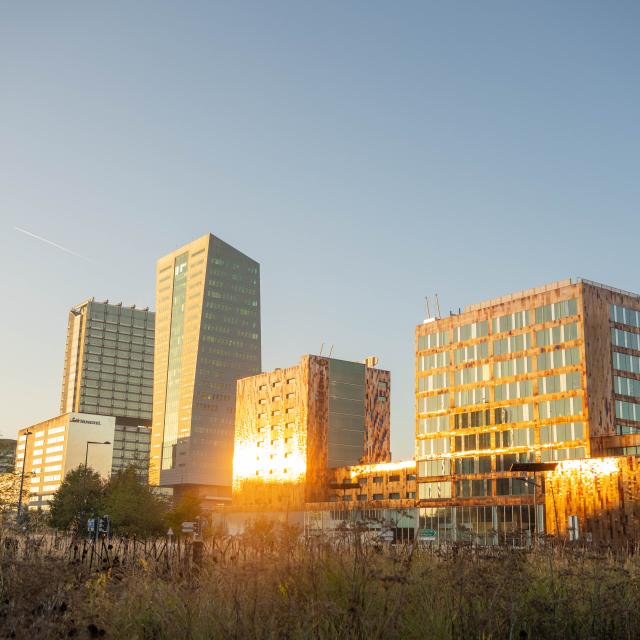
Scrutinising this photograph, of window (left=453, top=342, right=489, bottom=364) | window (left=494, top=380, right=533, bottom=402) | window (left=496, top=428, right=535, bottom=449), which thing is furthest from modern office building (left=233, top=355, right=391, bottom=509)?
window (left=494, top=380, right=533, bottom=402)

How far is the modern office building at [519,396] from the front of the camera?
78.8 m

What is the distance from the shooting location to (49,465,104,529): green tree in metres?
69.8

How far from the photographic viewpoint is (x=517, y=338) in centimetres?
8656

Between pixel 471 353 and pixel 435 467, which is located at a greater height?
pixel 471 353

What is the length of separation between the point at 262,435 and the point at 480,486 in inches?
2128

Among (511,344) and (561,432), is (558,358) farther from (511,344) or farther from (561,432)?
(561,432)

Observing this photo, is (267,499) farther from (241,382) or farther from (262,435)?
(241,382)

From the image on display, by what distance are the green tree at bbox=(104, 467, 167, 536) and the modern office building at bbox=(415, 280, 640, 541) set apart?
2694cm

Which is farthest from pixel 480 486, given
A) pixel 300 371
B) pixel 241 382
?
pixel 241 382

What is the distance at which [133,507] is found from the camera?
6462 cm

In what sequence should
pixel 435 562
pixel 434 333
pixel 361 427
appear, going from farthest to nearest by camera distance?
1. pixel 361 427
2. pixel 434 333
3. pixel 435 562

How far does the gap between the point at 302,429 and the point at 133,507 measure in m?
60.9

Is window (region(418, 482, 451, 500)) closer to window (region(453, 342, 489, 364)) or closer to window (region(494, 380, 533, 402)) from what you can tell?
window (region(494, 380, 533, 402))

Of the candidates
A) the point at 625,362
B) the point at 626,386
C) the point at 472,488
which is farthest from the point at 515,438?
the point at 625,362
